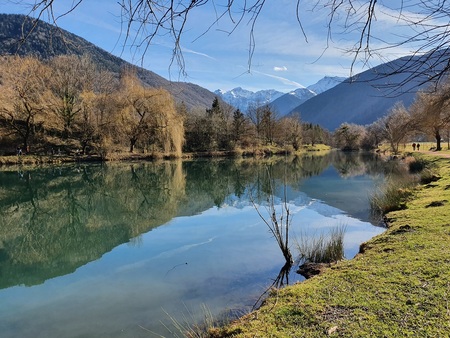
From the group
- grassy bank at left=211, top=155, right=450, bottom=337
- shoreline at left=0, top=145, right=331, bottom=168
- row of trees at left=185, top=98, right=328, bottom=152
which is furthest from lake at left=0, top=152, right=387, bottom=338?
row of trees at left=185, top=98, right=328, bottom=152

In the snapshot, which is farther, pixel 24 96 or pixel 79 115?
pixel 79 115

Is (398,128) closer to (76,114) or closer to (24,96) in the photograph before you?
(76,114)

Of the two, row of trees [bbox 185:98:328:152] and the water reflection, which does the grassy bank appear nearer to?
the water reflection

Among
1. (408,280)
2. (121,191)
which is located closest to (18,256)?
(408,280)

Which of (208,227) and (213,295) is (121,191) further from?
(213,295)

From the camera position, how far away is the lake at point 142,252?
5309mm

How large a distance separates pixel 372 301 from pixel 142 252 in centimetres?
639

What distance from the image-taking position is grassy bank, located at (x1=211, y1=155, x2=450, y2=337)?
10.4ft

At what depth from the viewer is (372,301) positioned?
147 inches

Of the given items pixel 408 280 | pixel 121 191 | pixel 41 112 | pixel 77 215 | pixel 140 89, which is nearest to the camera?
pixel 408 280

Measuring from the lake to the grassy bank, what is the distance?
4.24 ft

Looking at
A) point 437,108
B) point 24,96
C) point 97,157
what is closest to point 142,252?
point 437,108

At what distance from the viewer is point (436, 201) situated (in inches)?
368

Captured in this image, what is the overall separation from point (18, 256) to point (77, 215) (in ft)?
16.8
